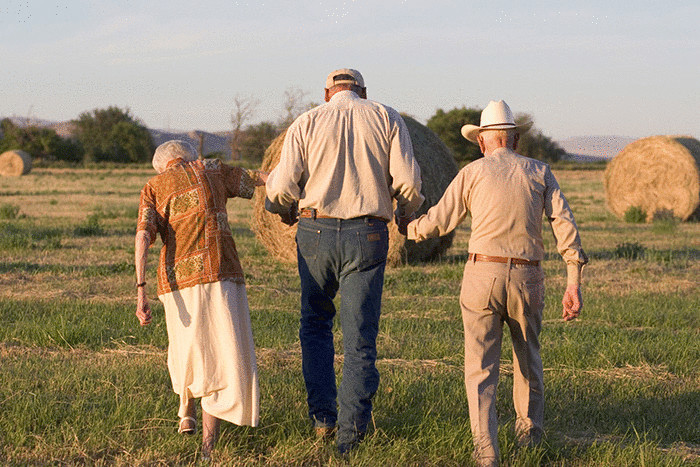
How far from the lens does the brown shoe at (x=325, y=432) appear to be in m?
5.54

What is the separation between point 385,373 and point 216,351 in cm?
213

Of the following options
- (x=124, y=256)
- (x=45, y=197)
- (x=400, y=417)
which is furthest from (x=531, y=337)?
(x=45, y=197)

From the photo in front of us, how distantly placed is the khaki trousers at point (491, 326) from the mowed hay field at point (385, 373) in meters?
0.28

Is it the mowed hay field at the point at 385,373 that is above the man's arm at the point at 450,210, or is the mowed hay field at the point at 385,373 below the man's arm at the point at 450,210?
below

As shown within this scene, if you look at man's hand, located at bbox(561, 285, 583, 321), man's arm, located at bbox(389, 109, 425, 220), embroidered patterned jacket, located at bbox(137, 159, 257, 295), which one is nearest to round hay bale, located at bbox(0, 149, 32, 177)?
embroidered patterned jacket, located at bbox(137, 159, 257, 295)

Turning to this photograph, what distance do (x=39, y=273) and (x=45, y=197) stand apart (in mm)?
17521

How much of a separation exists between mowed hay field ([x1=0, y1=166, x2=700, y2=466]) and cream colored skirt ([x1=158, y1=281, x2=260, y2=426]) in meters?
0.27

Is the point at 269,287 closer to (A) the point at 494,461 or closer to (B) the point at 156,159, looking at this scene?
(B) the point at 156,159

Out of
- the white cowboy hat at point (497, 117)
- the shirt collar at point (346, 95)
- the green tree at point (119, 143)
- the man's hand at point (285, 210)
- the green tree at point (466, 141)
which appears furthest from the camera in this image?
the green tree at point (119, 143)

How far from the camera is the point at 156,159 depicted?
18.3ft

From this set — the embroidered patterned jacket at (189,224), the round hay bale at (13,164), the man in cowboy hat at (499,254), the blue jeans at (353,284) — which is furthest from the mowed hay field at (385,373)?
the round hay bale at (13,164)

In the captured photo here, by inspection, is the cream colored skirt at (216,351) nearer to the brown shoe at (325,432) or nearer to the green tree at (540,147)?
the brown shoe at (325,432)

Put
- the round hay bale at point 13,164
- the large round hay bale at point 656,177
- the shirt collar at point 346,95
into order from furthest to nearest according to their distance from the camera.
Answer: the round hay bale at point 13,164, the large round hay bale at point 656,177, the shirt collar at point 346,95

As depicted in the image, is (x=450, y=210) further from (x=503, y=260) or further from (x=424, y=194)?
(x=424, y=194)
